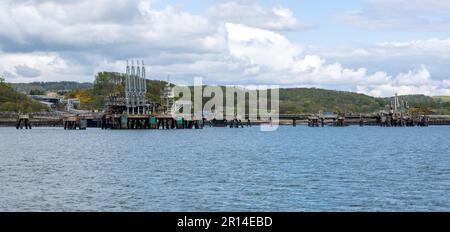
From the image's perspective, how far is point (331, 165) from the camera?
91.5 metres

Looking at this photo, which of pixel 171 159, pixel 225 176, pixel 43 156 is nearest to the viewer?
pixel 225 176

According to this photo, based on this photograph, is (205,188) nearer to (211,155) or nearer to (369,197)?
(369,197)

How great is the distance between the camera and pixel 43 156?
111250mm

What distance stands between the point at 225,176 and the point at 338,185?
12993mm

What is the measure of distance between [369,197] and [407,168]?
29.8 meters
